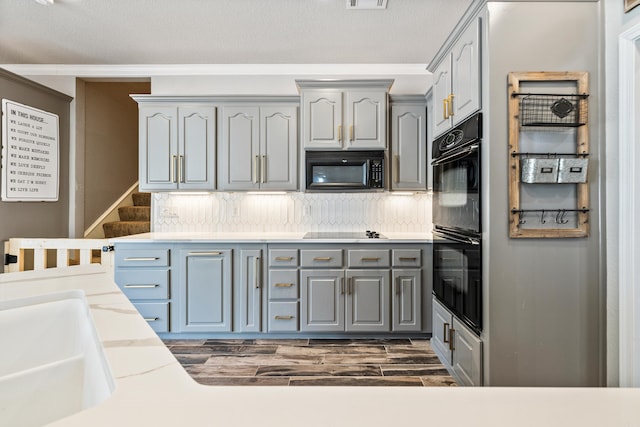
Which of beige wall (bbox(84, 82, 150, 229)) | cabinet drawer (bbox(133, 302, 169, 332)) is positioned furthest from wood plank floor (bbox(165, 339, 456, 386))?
beige wall (bbox(84, 82, 150, 229))

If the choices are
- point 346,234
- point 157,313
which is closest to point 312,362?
point 346,234

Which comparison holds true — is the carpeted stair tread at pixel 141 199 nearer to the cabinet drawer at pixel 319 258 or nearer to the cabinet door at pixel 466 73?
the cabinet drawer at pixel 319 258

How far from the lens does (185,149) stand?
368 cm

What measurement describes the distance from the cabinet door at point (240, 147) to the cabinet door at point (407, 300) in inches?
65.0

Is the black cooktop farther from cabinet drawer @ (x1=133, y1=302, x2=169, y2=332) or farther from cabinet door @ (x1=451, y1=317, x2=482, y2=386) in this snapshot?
cabinet drawer @ (x1=133, y1=302, x2=169, y2=332)

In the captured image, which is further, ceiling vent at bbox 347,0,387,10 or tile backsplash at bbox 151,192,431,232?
tile backsplash at bbox 151,192,431,232

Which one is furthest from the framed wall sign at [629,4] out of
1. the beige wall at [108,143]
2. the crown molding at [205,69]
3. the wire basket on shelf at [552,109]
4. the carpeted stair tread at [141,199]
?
the carpeted stair tread at [141,199]

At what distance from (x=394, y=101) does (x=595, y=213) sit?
216 cm

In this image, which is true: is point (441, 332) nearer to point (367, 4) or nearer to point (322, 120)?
point (322, 120)

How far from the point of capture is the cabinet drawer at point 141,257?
330 cm

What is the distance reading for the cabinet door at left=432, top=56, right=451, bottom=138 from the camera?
8.45 feet

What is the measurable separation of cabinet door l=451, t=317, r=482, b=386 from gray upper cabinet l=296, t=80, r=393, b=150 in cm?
185

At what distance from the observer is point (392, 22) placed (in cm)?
306

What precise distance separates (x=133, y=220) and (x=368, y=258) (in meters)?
3.55
